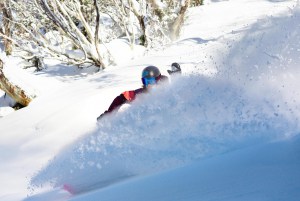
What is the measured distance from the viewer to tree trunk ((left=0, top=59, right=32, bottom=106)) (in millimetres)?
9906

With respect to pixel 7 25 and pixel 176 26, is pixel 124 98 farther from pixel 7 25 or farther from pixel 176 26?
pixel 7 25

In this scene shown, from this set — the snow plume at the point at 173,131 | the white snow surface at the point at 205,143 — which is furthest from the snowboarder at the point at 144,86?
the snow plume at the point at 173,131

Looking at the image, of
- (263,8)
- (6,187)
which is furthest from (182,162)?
(263,8)

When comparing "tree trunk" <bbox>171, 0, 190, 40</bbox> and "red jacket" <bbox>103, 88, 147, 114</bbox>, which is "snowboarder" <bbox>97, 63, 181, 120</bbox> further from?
"tree trunk" <bbox>171, 0, 190, 40</bbox>

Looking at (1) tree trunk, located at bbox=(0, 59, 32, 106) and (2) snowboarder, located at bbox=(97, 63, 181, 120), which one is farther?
(1) tree trunk, located at bbox=(0, 59, 32, 106)

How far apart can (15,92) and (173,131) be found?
6506 mm

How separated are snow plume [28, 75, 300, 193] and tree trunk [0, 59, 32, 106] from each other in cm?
522

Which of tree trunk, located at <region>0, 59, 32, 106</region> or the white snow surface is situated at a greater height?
the white snow surface

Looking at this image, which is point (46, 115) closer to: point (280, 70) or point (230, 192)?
point (280, 70)

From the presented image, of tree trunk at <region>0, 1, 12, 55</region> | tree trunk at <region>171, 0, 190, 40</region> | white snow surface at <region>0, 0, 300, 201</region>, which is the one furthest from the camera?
tree trunk at <region>0, 1, 12, 55</region>

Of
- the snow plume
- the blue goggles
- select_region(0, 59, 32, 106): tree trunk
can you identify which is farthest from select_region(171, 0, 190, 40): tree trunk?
the snow plume

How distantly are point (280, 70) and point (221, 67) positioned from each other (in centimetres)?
72

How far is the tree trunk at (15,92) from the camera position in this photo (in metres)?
9.91

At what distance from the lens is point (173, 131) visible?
419 cm
